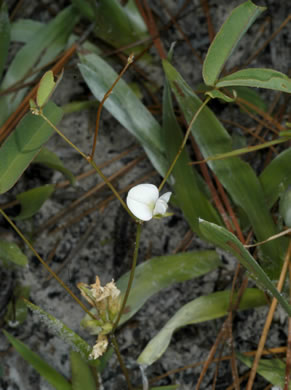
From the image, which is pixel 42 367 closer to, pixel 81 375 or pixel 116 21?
pixel 81 375

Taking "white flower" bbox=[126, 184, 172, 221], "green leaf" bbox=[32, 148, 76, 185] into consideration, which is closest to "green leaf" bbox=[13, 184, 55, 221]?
"green leaf" bbox=[32, 148, 76, 185]

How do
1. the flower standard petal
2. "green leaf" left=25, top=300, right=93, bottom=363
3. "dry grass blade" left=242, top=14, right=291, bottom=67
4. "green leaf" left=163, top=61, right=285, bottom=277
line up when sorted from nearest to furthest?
the flower standard petal → "green leaf" left=25, top=300, right=93, bottom=363 → "green leaf" left=163, top=61, right=285, bottom=277 → "dry grass blade" left=242, top=14, right=291, bottom=67

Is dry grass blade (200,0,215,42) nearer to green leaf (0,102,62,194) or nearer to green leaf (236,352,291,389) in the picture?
green leaf (0,102,62,194)

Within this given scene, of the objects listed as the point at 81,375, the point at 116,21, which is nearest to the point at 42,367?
the point at 81,375

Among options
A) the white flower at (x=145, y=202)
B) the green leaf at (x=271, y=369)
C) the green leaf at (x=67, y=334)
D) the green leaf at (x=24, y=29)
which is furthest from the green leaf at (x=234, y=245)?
the green leaf at (x=24, y=29)

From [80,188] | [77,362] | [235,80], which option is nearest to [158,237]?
[80,188]

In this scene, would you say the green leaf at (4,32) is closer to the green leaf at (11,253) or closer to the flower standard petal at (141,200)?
the green leaf at (11,253)

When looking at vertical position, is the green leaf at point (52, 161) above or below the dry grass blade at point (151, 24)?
below
